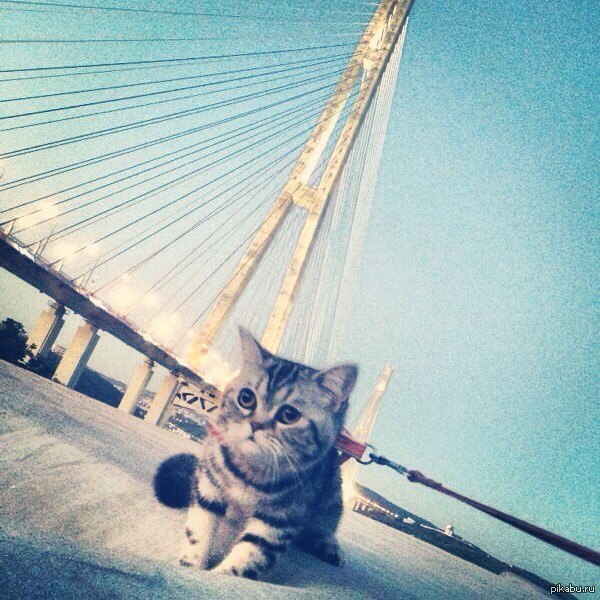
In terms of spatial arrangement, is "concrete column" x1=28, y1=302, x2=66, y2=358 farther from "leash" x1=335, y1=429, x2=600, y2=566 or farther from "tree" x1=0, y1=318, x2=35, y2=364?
"leash" x1=335, y1=429, x2=600, y2=566

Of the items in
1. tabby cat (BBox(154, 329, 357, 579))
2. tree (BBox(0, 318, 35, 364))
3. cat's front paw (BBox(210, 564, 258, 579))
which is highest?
tabby cat (BBox(154, 329, 357, 579))

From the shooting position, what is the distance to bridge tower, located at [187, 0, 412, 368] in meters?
6.60

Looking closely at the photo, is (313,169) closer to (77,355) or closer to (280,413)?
(280,413)

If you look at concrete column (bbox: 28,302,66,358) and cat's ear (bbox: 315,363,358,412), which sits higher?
cat's ear (bbox: 315,363,358,412)

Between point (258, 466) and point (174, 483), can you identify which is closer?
point (258, 466)

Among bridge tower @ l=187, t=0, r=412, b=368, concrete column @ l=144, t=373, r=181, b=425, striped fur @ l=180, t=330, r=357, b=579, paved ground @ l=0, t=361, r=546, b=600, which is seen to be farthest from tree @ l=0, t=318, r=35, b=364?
striped fur @ l=180, t=330, r=357, b=579

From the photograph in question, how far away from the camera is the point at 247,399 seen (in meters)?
1.58

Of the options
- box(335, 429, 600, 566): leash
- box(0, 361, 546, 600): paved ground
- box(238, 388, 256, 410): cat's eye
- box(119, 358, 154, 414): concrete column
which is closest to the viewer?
box(0, 361, 546, 600): paved ground

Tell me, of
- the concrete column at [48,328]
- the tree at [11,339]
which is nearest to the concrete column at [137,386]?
the concrete column at [48,328]

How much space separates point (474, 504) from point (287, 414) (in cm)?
84

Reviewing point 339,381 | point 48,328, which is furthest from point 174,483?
point 48,328

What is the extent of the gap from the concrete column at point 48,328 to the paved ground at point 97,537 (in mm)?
9299

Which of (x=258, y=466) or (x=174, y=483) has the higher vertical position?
(x=258, y=466)

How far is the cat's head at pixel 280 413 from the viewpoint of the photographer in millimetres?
1437
